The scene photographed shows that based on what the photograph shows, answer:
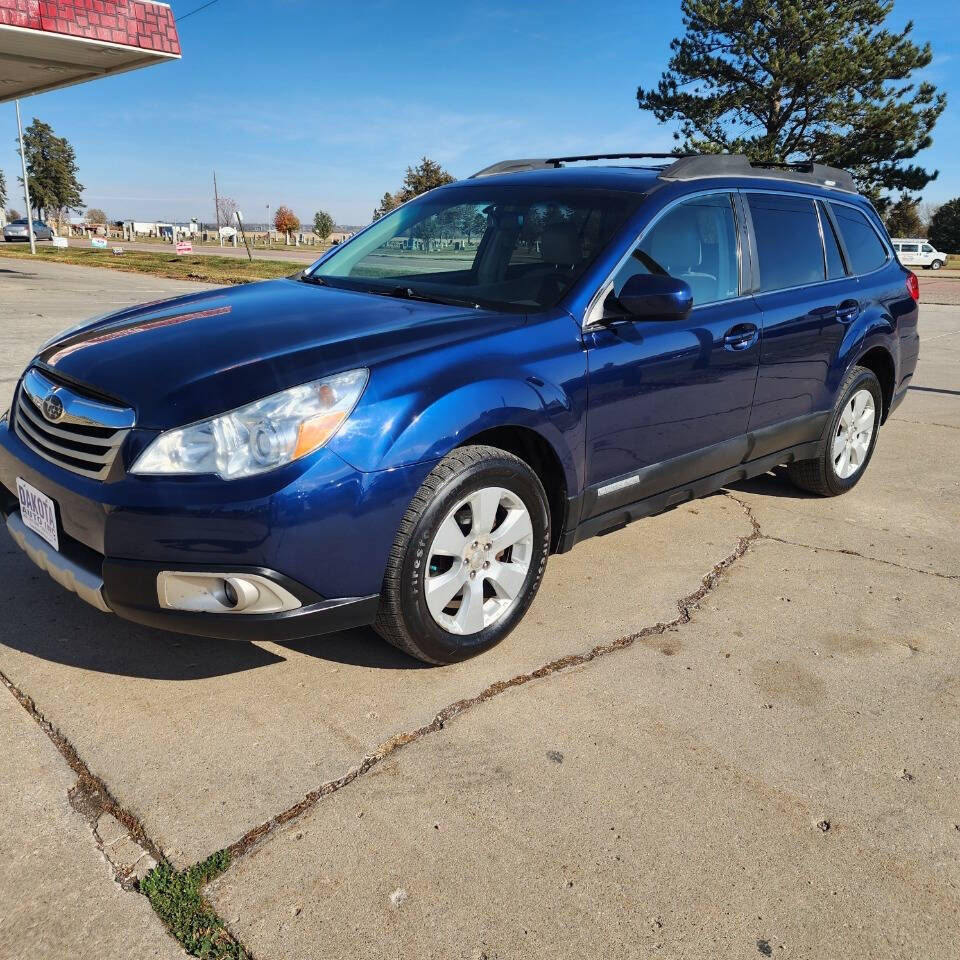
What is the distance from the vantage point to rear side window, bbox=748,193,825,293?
409 centimetres

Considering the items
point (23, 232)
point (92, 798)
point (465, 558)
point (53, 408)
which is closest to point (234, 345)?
point (53, 408)

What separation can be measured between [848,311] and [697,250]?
4.31 ft

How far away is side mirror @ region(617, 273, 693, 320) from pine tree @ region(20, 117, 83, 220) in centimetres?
7134

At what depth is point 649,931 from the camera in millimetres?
1907

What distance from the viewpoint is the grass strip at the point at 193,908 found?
5.94ft

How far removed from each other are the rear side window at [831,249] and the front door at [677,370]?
0.92 meters

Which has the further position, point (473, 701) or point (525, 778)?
point (473, 701)

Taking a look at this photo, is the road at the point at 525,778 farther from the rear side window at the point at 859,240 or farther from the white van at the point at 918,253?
→ the white van at the point at 918,253

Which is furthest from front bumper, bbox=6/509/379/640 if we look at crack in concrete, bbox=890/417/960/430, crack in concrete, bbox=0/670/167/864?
crack in concrete, bbox=890/417/960/430

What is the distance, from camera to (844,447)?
498 cm

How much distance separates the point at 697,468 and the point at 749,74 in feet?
115

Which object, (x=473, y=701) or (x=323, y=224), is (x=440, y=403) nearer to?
(x=473, y=701)

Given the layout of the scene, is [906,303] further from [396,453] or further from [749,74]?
[749,74]

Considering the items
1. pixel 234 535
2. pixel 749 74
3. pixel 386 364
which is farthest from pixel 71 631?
pixel 749 74
